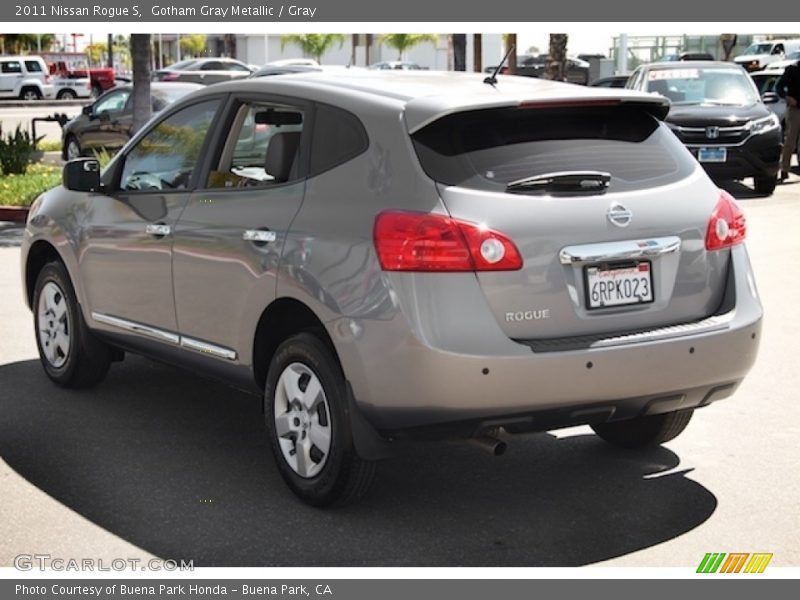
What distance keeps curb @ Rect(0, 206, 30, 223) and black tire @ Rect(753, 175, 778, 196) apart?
9.66 metres

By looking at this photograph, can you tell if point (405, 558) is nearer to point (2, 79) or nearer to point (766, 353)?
point (766, 353)

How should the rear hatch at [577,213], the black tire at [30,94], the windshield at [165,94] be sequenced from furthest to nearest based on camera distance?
the black tire at [30,94]
the windshield at [165,94]
the rear hatch at [577,213]

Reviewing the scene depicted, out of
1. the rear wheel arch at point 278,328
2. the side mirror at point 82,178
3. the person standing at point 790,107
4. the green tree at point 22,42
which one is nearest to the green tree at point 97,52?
the green tree at point 22,42

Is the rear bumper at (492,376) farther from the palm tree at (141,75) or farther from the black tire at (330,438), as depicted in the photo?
the palm tree at (141,75)

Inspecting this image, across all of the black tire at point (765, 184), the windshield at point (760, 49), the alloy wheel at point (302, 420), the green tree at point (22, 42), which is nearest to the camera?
the alloy wheel at point (302, 420)

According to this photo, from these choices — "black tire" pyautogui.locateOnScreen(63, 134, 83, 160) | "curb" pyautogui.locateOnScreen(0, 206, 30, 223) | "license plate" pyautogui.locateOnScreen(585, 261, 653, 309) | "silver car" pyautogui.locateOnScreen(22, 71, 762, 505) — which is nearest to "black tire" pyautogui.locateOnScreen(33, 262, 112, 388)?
"silver car" pyautogui.locateOnScreen(22, 71, 762, 505)

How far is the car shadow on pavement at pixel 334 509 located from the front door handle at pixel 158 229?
1.02 meters

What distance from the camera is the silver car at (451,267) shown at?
5.21 m

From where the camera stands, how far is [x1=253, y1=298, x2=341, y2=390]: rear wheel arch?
5758mm

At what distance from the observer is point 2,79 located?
2393 inches

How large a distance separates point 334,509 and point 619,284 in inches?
58.1

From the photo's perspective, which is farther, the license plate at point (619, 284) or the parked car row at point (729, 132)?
the parked car row at point (729, 132)

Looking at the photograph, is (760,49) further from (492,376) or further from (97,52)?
(97,52)

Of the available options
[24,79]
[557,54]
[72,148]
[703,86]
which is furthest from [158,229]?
[24,79]
